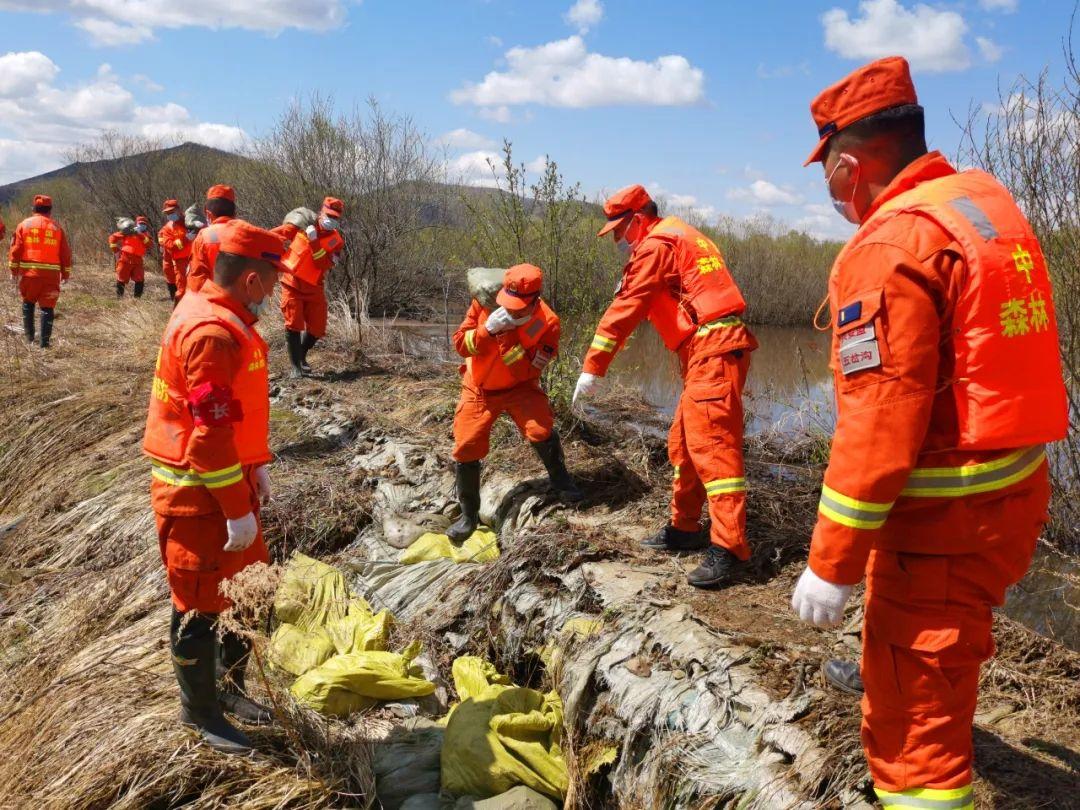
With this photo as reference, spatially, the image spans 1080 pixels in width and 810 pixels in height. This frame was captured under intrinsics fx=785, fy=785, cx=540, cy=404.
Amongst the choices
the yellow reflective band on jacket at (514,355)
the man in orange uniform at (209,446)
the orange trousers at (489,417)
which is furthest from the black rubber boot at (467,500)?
the man in orange uniform at (209,446)

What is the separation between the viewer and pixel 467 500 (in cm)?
511

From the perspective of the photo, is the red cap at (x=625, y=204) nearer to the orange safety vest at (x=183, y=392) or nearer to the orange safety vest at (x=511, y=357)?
the orange safety vest at (x=511, y=357)

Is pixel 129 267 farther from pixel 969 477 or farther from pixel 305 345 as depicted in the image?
pixel 969 477

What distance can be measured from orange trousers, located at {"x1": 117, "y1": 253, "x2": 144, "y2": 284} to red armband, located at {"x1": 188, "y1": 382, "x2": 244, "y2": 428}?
56.6ft

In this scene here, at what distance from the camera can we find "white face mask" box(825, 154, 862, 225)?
214cm

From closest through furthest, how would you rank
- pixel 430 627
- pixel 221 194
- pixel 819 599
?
pixel 819 599, pixel 430 627, pixel 221 194

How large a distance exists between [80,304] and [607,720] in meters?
17.1

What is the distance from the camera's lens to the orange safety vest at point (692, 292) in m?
4.00

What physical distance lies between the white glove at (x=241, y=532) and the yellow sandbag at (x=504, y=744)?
3.83 ft

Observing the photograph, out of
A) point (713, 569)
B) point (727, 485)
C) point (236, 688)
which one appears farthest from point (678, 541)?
point (236, 688)

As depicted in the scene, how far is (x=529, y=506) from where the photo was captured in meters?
5.07

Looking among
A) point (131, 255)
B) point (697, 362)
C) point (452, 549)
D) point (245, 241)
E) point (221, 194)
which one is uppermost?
point (131, 255)

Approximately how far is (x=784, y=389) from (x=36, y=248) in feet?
34.4

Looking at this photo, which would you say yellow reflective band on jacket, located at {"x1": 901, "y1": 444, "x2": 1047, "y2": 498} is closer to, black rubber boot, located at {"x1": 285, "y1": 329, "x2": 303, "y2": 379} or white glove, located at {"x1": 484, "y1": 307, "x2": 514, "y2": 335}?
white glove, located at {"x1": 484, "y1": 307, "x2": 514, "y2": 335}
